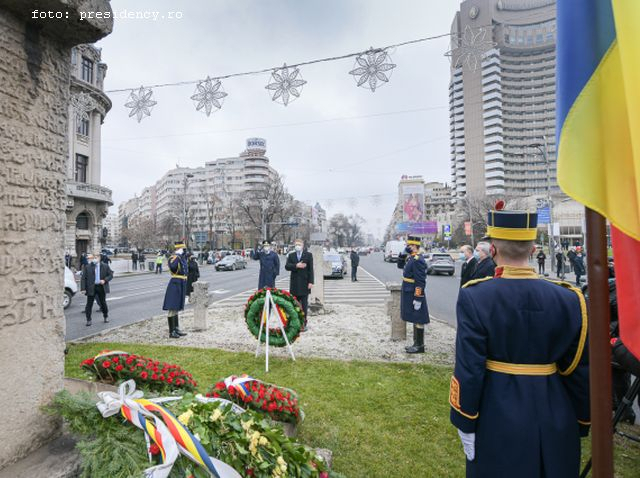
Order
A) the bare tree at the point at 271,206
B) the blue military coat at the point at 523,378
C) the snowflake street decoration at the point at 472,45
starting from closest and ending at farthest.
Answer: the blue military coat at the point at 523,378 < the snowflake street decoration at the point at 472,45 < the bare tree at the point at 271,206

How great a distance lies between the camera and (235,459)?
2062mm

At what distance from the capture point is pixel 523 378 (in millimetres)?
2047

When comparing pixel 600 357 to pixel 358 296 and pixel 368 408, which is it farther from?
pixel 358 296

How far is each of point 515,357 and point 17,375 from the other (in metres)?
2.91

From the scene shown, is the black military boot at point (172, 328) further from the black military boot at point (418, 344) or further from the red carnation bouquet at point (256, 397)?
the red carnation bouquet at point (256, 397)

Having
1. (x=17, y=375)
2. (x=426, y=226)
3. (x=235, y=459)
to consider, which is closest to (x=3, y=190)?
(x=17, y=375)

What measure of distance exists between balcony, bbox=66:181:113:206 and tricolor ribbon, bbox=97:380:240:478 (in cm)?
3615

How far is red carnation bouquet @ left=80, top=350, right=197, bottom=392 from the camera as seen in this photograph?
3058 mm

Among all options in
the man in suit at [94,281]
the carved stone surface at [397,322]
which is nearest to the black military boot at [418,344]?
the carved stone surface at [397,322]

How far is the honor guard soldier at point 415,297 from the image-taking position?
22.6 feet

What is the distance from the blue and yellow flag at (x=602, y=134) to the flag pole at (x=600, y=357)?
0.36ft

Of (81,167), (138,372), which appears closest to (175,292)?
(138,372)

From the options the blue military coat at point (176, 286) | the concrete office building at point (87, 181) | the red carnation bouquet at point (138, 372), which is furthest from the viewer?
the concrete office building at point (87, 181)

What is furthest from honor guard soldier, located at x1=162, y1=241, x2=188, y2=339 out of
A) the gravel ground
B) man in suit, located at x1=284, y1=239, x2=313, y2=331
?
man in suit, located at x1=284, y1=239, x2=313, y2=331
